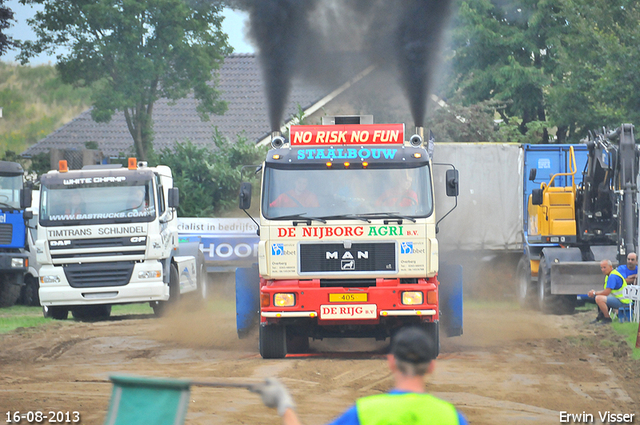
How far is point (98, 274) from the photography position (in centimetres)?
1566

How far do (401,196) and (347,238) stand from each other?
0.89 metres

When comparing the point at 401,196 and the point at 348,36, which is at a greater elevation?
the point at 348,36

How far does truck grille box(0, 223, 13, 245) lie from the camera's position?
68.2 ft

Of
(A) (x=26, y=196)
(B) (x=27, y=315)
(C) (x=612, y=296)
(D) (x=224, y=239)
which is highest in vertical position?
(A) (x=26, y=196)

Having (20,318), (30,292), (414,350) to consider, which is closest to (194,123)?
(30,292)

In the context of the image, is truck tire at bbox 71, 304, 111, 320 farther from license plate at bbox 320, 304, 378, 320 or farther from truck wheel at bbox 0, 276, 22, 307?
license plate at bbox 320, 304, 378, 320

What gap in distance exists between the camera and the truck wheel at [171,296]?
17.0 meters

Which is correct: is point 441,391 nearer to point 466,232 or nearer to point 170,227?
point 170,227

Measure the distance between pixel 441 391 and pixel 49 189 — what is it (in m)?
9.57

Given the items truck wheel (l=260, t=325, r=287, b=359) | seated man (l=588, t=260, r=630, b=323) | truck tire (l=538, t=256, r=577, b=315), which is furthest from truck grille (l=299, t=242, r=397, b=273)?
truck tire (l=538, t=256, r=577, b=315)

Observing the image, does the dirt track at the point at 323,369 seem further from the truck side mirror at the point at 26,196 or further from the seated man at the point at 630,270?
the truck side mirror at the point at 26,196

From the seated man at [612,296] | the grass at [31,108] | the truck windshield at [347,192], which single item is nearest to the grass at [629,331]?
the seated man at [612,296]

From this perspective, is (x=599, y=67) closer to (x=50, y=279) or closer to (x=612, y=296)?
(x=612, y=296)

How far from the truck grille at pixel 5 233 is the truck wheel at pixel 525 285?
486 inches
